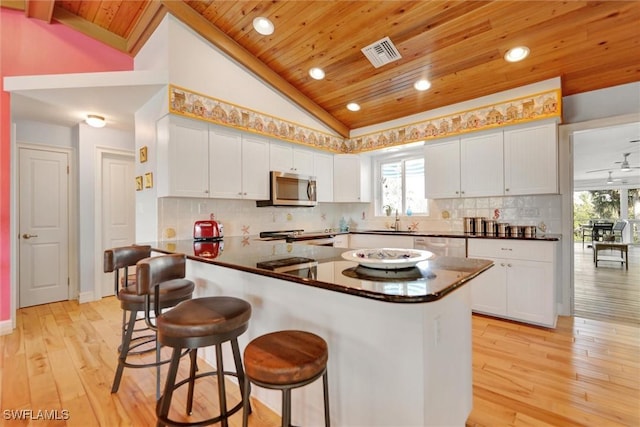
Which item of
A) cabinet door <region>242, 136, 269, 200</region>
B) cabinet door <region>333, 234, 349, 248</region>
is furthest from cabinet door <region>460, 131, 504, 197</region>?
cabinet door <region>242, 136, 269, 200</region>

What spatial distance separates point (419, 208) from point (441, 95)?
169 cm

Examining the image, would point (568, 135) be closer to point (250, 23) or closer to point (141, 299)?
point (250, 23)

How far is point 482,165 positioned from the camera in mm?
3564

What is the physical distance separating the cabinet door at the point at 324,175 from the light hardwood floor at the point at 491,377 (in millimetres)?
2618

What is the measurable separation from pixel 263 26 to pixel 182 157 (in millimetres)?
1633

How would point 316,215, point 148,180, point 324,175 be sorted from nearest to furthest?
point 148,180
point 324,175
point 316,215

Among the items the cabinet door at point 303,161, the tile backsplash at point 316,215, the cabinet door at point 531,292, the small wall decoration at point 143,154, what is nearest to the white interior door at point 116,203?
the small wall decoration at point 143,154

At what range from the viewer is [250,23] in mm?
3117

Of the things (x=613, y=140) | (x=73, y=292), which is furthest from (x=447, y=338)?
(x=613, y=140)

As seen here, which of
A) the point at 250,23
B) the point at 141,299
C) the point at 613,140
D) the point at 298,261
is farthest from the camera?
the point at 613,140

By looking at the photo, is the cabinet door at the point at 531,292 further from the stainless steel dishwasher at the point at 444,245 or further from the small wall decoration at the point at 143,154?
the small wall decoration at the point at 143,154

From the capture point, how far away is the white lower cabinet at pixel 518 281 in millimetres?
2916

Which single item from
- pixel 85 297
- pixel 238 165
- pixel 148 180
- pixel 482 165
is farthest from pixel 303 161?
pixel 85 297

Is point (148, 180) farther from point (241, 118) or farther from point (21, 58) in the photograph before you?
point (21, 58)
